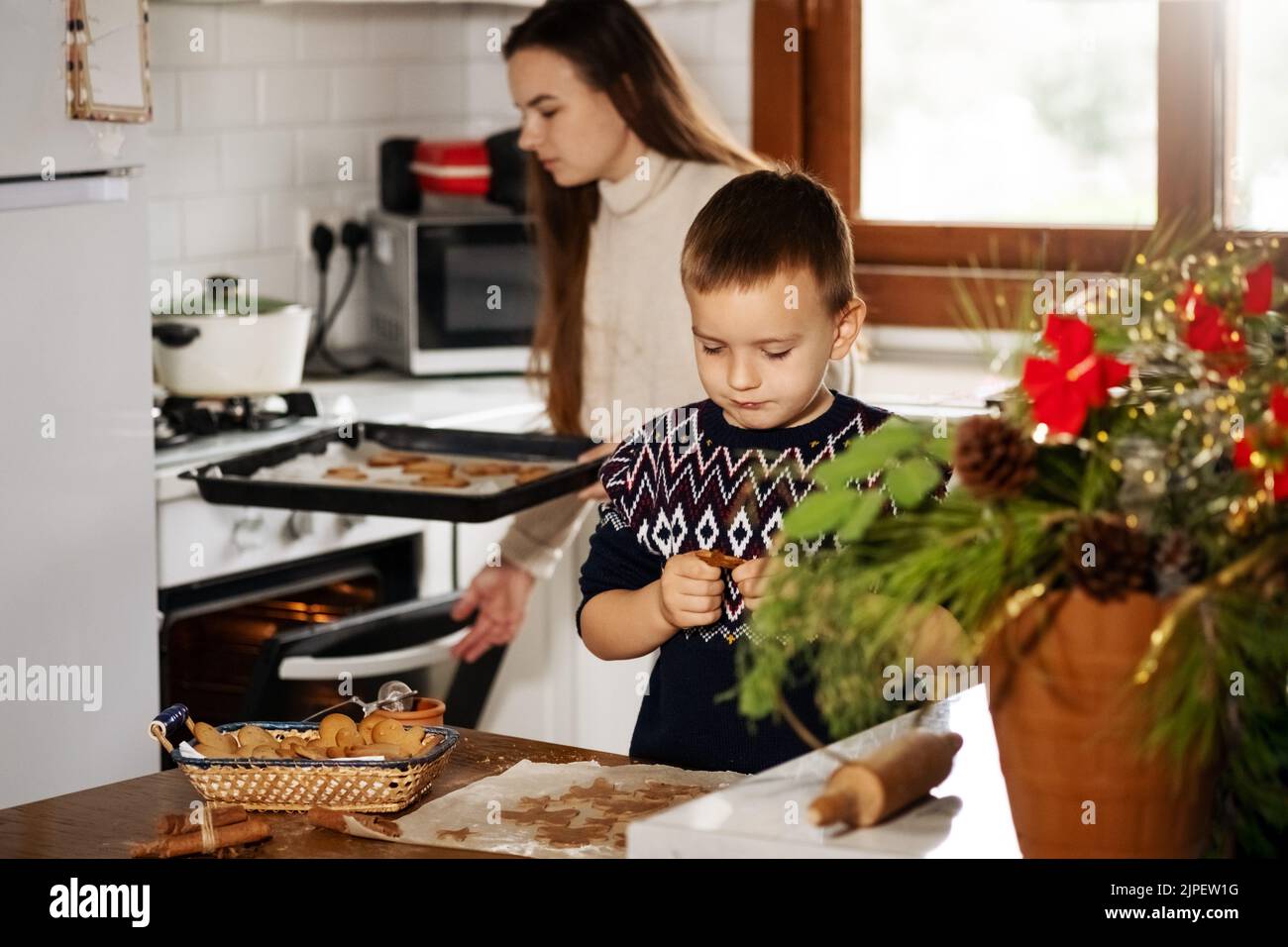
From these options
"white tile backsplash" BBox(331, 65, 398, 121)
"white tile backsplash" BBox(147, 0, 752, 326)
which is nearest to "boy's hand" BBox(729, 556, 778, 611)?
"white tile backsplash" BBox(147, 0, 752, 326)

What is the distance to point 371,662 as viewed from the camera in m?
2.83

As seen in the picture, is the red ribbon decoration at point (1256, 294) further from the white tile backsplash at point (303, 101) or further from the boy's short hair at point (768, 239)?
the white tile backsplash at point (303, 101)

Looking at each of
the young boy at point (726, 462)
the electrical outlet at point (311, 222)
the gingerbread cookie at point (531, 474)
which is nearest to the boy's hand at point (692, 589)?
the young boy at point (726, 462)

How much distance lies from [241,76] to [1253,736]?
2789 millimetres

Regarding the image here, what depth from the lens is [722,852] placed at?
3.53 feet

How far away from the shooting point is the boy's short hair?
5.27 ft

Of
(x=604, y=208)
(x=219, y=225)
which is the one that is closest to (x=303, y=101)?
(x=219, y=225)

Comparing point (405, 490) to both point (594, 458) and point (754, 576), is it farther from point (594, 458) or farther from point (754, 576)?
point (754, 576)

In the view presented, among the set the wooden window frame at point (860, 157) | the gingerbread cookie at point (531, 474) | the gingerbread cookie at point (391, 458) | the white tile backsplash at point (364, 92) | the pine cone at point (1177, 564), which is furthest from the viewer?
the white tile backsplash at point (364, 92)

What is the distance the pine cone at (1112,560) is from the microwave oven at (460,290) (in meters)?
2.43

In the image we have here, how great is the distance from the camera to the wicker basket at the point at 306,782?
4.37ft

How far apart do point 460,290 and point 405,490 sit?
3.25ft

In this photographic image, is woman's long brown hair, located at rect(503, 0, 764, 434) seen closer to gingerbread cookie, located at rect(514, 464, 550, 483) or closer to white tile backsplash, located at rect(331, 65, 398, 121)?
gingerbread cookie, located at rect(514, 464, 550, 483)
